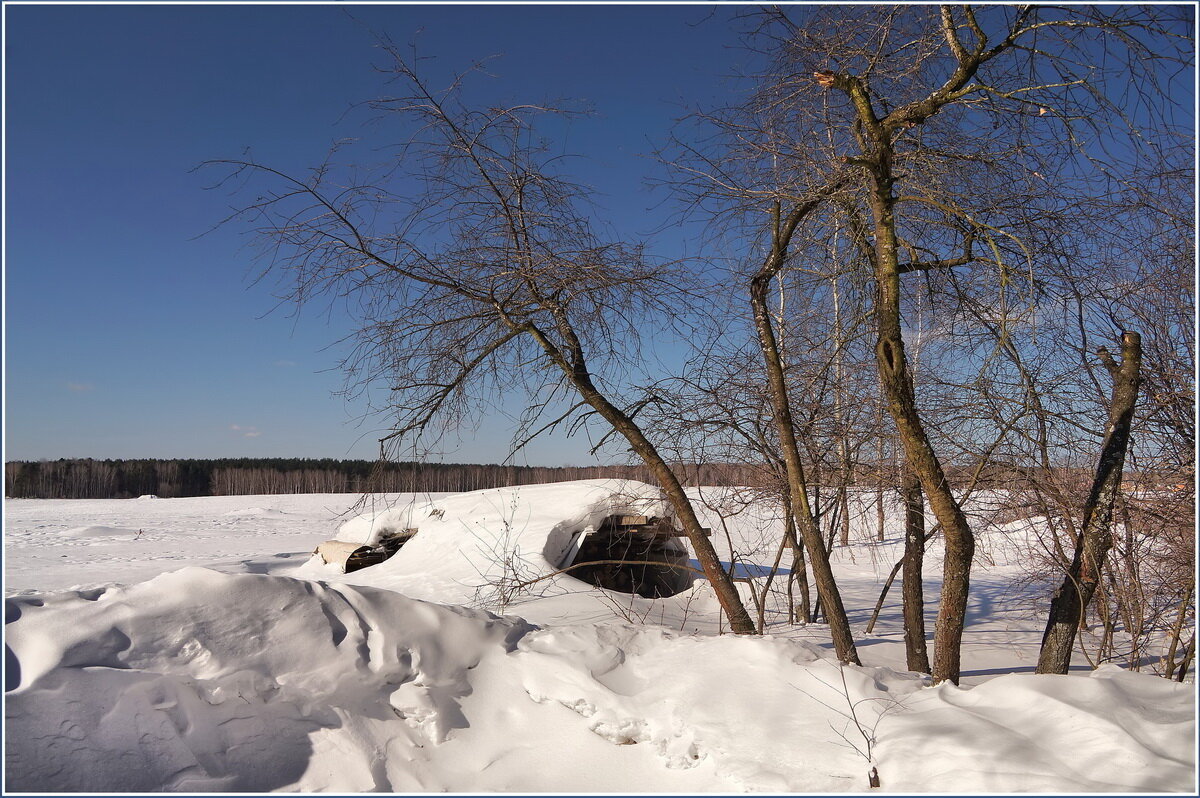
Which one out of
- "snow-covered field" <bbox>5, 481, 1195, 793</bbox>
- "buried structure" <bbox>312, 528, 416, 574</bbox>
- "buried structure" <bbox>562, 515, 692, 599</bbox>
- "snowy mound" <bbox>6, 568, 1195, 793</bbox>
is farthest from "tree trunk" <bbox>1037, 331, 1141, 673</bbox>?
"buried structure" <bbox>312, 528, 416, 574</bbox>

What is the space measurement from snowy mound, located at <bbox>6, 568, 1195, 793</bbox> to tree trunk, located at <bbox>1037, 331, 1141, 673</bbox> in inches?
36.1

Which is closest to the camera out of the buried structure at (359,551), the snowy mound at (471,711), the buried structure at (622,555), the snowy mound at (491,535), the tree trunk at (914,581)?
the snowy mound at (471,711)

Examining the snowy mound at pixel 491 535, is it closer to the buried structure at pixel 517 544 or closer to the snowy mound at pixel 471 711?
the buried structure at pixel 517 544

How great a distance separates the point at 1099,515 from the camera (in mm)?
4203

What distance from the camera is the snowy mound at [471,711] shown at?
2844 mm

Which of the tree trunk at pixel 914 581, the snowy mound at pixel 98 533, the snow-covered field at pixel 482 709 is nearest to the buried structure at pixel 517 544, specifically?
the tree trunk at pixel 914 581

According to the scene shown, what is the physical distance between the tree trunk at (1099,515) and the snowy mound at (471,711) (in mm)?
918

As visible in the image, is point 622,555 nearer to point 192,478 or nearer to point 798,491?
point 798,491

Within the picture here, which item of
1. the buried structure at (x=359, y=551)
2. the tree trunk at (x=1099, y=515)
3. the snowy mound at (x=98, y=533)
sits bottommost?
the snowy mound at (x=98, y=533)

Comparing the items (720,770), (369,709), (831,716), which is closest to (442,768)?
(369,709)

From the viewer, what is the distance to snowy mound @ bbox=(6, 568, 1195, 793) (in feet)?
9.33

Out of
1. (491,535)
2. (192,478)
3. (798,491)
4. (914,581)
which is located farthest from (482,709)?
(192,478)

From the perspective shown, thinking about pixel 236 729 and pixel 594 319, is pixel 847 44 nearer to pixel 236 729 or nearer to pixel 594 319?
pixel 594 319

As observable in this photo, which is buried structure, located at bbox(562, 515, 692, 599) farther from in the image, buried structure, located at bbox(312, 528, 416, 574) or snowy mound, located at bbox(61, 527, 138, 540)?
snowy mound, located at bbox(61, 527, 138, 540)
